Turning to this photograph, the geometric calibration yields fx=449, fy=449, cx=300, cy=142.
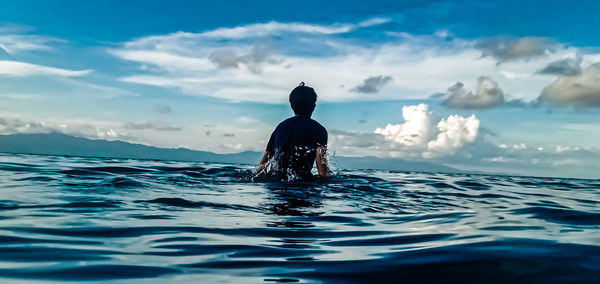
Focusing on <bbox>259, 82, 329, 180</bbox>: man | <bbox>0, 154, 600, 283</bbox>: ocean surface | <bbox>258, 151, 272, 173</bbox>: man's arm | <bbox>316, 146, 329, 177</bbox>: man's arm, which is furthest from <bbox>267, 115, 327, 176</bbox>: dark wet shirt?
<bbox>0, 154, 600, 283</bbox>: ocean surface

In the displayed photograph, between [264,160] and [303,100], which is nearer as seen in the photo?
[303,100]

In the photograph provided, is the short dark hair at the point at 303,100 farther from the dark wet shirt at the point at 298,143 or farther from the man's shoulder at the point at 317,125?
the man's shoulder at the point at 317,125

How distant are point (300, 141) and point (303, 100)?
0.91 m

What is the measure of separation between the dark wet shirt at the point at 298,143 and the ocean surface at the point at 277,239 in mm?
1933

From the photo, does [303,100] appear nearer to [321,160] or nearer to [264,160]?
[321,160]

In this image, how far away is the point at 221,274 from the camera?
276cm

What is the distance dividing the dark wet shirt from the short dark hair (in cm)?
17

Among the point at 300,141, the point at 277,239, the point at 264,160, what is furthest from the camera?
the point at 264,160

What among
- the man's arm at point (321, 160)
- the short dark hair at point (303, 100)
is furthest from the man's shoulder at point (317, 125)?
the man's arm at point (321, 160)

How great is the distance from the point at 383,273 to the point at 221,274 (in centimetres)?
99

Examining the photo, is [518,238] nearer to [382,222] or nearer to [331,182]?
[382,222]

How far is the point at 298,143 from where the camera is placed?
31.1 ft

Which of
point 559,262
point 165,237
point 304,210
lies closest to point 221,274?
point 165,237

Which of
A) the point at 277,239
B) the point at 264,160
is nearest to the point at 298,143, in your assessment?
the point at 264,160
